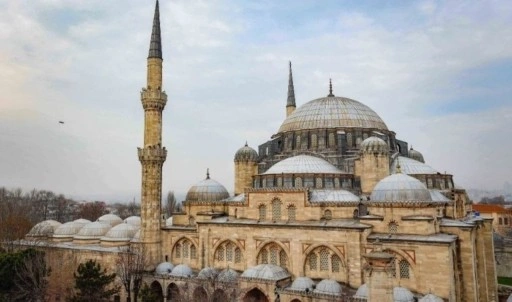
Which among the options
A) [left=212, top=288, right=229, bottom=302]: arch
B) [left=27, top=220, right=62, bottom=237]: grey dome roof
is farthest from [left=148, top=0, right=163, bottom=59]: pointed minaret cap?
[left=27, top=220, right=62, bottom=237]: grey dome roof

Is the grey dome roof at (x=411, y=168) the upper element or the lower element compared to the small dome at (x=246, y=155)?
lower

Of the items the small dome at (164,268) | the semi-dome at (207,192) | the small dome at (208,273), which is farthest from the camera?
the semi-dome at (207,192)

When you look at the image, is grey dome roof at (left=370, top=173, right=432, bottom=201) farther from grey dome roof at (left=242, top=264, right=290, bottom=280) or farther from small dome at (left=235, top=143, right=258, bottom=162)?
small dome at (left=235, top=143, right=258, bottom=162)

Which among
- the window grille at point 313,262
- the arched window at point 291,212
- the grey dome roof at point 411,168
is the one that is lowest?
the window grille at point 313,262

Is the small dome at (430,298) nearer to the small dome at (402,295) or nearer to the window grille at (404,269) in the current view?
the small dome at (402,295)

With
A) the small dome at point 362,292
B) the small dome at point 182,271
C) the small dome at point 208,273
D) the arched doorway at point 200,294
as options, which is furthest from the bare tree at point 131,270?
the small dome at point 362,292
